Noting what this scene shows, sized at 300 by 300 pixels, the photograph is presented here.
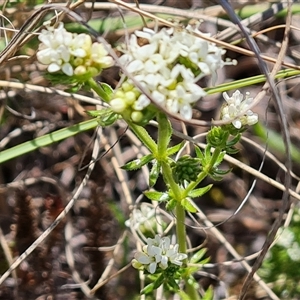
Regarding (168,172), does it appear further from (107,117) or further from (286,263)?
(286,263)

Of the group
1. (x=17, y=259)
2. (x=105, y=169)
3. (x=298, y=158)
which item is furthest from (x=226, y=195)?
(x=17, y=259)

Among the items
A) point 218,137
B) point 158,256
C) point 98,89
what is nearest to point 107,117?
point 98,89

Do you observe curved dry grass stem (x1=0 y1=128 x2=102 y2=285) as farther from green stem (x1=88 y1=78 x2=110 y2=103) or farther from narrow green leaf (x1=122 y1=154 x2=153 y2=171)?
green stem (x1=88 y1=78 x2=110 y2=103)

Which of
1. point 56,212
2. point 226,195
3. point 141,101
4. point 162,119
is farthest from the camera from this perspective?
point 226,195

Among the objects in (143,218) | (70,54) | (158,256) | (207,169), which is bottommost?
(143,218)

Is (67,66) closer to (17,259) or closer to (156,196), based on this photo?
(156,196)

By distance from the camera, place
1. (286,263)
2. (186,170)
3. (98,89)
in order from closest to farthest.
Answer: (98,89) → (186,170) → (286,263)
